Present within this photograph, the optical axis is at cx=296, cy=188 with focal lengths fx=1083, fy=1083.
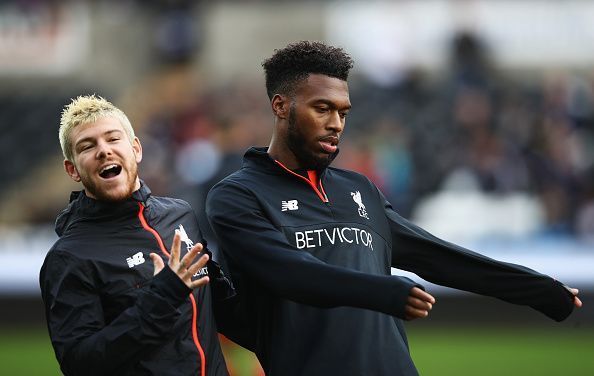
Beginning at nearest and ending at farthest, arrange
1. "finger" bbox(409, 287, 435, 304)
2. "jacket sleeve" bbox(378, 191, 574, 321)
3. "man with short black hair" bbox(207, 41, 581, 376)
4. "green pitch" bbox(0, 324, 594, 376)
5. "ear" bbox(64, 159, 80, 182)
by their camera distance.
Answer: "finger" bbox(409, 287, 435, 304), "man with short black hair" bbox(207, 41, 581, 376), "ear" bbox(64, 159, 80, 182), "jacket sleeve" bbox(378, 191, 574, 321), "green pitch" bbox(0, 324, 594, 376)

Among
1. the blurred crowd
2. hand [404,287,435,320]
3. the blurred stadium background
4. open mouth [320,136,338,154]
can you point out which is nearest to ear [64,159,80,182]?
open mouth [320,136,338,154]

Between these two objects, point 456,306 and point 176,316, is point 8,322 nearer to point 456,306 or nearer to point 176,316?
point 456,306

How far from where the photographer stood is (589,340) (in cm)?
1219

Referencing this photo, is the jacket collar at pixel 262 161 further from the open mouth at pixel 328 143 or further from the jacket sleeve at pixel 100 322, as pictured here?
the jacket sleeve at pixel 100 322

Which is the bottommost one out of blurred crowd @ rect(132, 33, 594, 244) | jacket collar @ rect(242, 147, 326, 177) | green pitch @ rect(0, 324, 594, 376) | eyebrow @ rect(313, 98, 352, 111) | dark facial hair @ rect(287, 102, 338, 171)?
green pitch @ rect(0, 324, 594, 376)

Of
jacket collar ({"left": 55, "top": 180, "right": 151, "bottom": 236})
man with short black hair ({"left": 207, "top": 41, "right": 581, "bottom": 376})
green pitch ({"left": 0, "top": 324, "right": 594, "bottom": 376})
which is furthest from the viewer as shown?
green pitch ({"left": 0, "top": 324, "right": 594, "bottom": 376})

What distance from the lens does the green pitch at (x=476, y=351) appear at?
33.5ft

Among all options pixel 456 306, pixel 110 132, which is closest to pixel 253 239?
pixel 110 132

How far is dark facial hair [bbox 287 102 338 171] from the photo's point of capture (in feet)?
14.6

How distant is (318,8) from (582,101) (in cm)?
536

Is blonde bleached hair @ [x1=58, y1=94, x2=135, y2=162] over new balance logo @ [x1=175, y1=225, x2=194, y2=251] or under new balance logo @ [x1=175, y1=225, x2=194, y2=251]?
over

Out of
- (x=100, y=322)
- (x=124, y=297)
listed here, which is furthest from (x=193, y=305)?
(x=100, y=322)

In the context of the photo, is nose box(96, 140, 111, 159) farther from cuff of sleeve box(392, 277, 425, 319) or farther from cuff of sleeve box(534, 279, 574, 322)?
cuff of sleeve box(534, 279, 574, 322)

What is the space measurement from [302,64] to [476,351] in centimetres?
746
